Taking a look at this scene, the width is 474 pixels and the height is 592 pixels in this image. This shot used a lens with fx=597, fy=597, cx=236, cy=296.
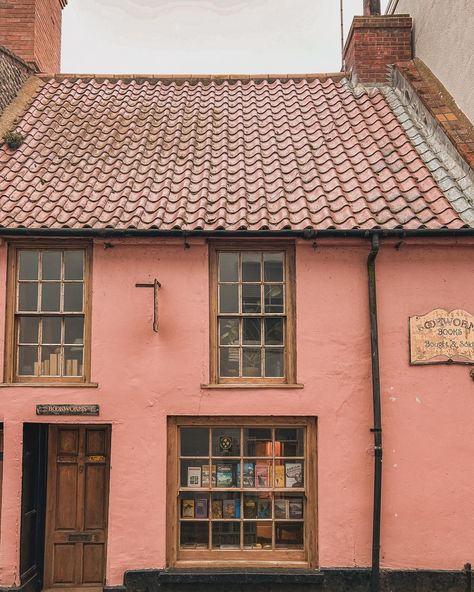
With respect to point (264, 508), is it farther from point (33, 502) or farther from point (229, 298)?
point (33, 502)

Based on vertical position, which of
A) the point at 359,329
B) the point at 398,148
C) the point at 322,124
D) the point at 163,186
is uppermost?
the point at 322,124

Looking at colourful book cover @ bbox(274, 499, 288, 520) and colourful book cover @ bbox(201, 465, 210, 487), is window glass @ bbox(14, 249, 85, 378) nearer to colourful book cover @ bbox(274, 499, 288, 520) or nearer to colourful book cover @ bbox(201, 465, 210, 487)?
colourful book cover @ bbox(201, 465, 210, 487)

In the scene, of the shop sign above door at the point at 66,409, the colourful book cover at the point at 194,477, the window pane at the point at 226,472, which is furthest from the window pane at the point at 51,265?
the window pane at the point at 226,472

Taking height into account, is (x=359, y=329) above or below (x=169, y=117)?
below

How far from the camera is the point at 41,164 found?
32.7ft

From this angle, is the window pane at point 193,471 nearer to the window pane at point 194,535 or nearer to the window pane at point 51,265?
the window pane at point 194,535

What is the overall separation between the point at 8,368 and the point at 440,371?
19.6 feet

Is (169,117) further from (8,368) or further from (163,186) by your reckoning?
(8,368)

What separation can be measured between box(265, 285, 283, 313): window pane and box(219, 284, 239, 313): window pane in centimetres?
43

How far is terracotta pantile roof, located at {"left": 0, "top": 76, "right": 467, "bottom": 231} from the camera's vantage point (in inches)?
333

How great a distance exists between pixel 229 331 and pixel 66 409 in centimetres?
248

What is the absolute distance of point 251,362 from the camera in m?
8.46

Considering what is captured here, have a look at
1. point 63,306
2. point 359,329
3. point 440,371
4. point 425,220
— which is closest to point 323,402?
point 359,329

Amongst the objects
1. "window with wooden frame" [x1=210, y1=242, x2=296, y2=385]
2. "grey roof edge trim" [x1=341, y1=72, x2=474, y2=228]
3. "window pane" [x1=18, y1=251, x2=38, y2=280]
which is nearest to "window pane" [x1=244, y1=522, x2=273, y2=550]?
"window with wooden frame" [x1=210, y1=242, x2=296, y2=385]
